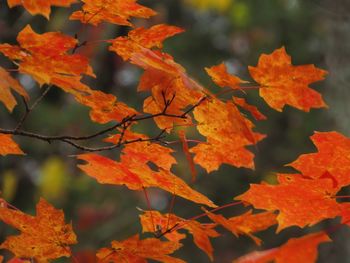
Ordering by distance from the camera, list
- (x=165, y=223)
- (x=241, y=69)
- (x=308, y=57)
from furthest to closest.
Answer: (x=241, y=69) < (x=308, y=57) < (x=165, y=223)

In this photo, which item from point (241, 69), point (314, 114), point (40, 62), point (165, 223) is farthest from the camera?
point (241, 69)

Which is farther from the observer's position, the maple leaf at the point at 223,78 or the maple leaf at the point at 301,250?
the maple leaf at the point at 223,78

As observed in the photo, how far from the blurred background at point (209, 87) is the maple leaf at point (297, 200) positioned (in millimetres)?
2093

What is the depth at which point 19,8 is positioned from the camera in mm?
3979

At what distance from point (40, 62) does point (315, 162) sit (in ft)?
1.91

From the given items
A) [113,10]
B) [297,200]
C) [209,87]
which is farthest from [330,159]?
[209,87]

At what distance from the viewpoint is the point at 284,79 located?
4.50ft

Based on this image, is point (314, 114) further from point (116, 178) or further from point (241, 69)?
point (116, 178)

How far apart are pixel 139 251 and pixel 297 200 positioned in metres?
0.36

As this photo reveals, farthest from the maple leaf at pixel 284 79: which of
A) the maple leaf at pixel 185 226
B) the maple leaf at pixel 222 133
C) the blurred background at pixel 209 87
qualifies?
the blurred background at pixel 209 87

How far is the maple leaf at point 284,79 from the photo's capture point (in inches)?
53.6

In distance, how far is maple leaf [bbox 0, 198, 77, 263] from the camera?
134cm

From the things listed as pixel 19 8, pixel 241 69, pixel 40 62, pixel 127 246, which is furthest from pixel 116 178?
pixel 241 69

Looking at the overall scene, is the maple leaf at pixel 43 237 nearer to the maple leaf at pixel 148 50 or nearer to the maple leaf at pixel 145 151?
the maple leaf at pixel 145 151
